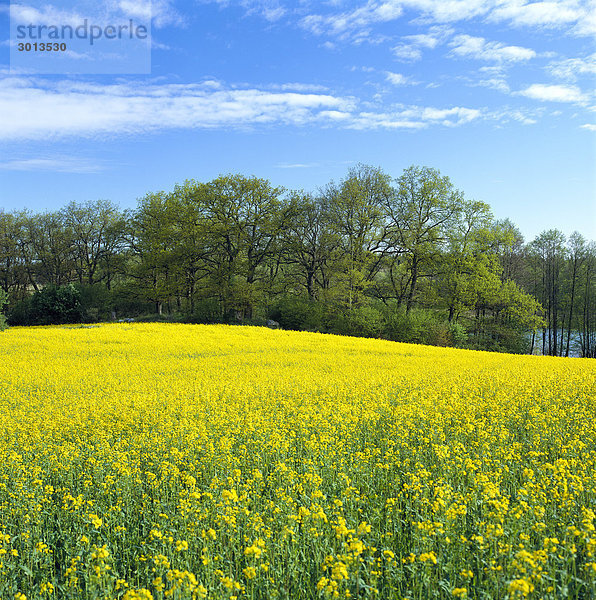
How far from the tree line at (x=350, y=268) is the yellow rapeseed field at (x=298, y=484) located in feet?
68.7

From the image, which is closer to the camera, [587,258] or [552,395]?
[552,395]

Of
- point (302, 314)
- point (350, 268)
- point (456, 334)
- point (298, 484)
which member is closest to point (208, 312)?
point (302, 314)

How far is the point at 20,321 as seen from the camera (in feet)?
141

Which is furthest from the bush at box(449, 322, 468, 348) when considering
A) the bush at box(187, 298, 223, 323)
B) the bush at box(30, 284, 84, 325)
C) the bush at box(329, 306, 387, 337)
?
the bush at box(30, 284, 84, 325)

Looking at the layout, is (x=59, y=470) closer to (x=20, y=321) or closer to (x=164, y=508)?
(x=164, y=508)

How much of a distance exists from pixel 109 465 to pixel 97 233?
4859cm

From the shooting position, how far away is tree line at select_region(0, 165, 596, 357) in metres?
35.2

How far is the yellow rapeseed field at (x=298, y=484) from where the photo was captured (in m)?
3.80

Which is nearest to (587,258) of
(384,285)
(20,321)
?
(384,285)

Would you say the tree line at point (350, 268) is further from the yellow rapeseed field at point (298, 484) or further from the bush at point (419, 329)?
the yellow rapeseed field at point (298, 484)

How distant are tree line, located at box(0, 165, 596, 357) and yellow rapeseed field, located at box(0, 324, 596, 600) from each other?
2092 cm

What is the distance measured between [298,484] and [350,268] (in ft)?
96.5

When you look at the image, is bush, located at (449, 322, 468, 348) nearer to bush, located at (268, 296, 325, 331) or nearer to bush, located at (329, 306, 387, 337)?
bush, located at (329, 306, 387, 337)

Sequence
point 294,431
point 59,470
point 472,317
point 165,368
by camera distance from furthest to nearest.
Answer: point 472,317 → point 165,368 → point 294,431 → point 59,470
